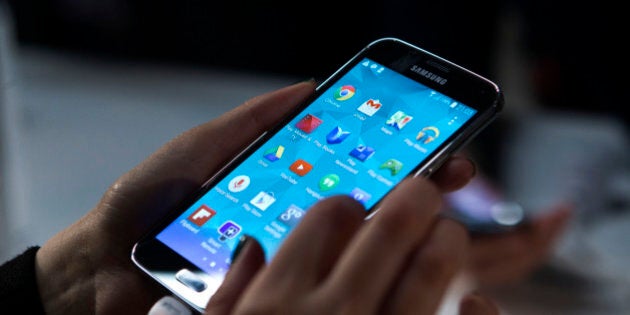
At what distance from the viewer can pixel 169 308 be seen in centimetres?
52

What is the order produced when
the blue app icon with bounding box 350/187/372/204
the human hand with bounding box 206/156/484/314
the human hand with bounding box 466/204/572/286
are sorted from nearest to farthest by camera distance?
1. the human hand with bounding box 206/156/484/314
2. the blue app icon with bounding box 350/187/372/204
3. the human hand with bounding box 466/204/572/286

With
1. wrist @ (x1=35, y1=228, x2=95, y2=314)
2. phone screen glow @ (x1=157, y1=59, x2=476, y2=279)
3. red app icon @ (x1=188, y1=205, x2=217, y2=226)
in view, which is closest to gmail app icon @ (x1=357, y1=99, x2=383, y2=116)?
phone screen glow @ (x1=157, y1=59, x2=476, y2=279)

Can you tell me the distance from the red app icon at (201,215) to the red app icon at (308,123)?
0.32ft

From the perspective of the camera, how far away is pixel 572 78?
1.53 meters

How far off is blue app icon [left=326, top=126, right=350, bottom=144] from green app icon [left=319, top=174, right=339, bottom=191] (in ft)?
0.11

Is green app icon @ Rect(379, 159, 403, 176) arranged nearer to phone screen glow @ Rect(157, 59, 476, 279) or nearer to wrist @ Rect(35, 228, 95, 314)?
phone screen glow @ Rect(157, 59, 476, 279)

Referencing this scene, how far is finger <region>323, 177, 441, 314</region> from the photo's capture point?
1.41ft

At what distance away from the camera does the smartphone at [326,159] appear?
59cm

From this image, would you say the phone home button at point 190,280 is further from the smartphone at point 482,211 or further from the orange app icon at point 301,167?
the smartphone at point 482,211

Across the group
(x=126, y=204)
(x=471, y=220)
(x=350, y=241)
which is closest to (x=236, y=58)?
(x=471, y=220)

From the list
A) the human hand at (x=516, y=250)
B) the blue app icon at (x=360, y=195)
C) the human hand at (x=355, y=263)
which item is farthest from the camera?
the human hand at (x=516, y=250)

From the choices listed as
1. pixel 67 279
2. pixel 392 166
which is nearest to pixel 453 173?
pixel 392 166

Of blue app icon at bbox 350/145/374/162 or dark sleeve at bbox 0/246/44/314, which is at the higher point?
blue app icon at bbox 350/145/374/162

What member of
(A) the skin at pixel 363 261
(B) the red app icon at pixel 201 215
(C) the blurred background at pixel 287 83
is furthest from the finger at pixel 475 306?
(C) the blurred background at pixel 287 83
